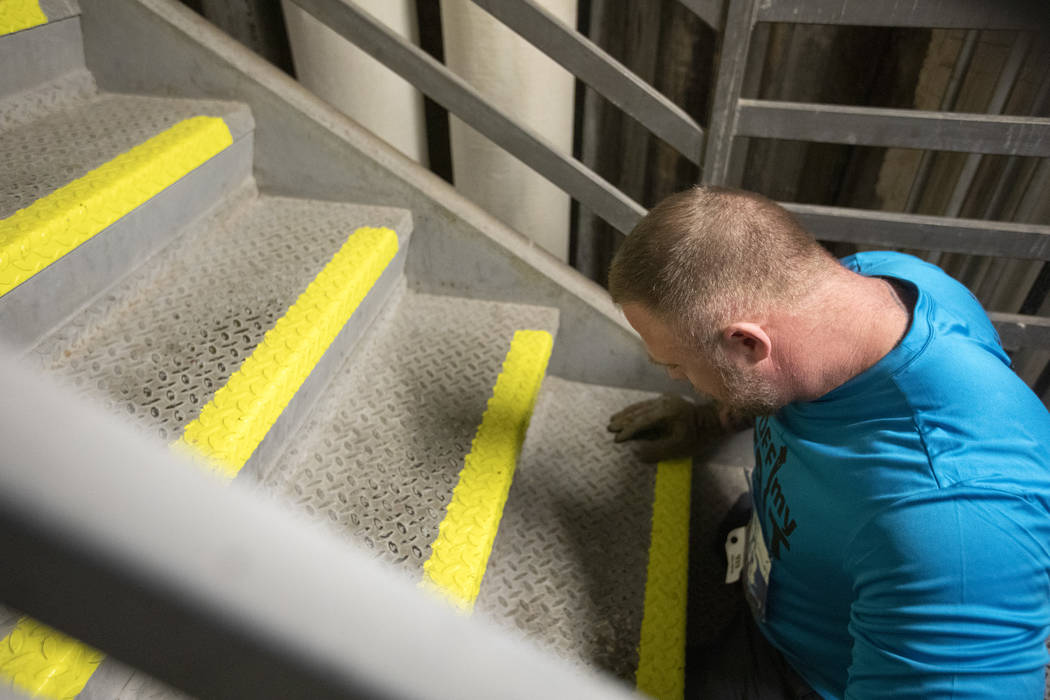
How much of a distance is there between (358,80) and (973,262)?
2.39 m

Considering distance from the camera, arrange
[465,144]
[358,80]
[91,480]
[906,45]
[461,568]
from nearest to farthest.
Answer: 1. [91,480]
2. [461,568]
3. [906,45]
4. [358,80]
5. [465,144]

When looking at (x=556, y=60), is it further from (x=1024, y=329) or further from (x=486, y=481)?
(x=1024, y=329)

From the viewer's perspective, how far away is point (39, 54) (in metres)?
1.72

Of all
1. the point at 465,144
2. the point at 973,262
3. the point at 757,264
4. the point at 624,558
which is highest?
the point at 757,264

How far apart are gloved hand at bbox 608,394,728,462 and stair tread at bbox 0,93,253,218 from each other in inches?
58.3

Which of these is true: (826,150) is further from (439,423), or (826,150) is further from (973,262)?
(439,423)

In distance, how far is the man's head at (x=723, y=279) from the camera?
44.3 inches

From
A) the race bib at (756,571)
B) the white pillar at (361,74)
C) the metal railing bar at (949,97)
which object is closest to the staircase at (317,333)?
the race bib at (756,571)

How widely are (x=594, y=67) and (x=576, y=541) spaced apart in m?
1.28

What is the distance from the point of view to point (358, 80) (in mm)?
2289

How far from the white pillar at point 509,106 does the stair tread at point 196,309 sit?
638 millimetres

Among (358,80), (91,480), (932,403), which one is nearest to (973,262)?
(932,403)

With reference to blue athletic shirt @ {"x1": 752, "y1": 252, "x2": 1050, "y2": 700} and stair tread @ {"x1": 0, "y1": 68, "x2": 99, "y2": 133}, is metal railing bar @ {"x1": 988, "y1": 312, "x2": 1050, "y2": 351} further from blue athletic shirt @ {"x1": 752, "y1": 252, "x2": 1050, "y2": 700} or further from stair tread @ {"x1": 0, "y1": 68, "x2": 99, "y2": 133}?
stair tread @ {"x1": 0, "y1": 68, "x2": 99, "y2": 133}

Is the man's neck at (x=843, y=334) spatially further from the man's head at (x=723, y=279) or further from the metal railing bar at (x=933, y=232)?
the metal railing bar at (x=933, y=232)
